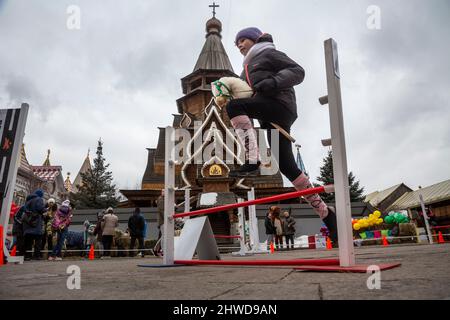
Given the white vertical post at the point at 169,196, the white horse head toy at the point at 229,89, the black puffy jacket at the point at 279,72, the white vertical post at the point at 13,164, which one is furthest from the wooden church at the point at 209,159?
the black puffy jacket at the point at 279,72

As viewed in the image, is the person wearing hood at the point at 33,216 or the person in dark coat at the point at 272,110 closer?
the person in dark coat at the point at 272,110

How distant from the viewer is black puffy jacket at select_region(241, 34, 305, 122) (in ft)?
9.95

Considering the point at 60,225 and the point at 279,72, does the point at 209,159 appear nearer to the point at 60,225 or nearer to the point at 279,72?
the point at 60,225

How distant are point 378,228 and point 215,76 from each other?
23.1 metres

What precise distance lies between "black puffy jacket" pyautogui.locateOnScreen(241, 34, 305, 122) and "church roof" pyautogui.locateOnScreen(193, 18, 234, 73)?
32352mm

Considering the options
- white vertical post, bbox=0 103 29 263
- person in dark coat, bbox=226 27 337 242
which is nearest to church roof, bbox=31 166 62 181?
white vertical post, bbox=0 103 29 263

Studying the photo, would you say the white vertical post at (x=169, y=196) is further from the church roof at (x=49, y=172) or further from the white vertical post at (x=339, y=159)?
the church roof at (x=49, y=172)

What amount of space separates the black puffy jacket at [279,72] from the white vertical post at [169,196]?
134cm

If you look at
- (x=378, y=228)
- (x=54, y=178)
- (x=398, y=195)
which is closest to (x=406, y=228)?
(x=378, y=228)

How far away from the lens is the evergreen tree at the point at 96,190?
33688mm

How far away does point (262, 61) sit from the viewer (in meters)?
3.10

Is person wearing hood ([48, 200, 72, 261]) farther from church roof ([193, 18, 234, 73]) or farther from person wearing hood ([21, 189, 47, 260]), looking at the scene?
church roof ([193, 18, 234, 73])

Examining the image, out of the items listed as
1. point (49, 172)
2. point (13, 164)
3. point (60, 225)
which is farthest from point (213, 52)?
point (13, 164)

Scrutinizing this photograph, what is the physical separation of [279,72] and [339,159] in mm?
1100
